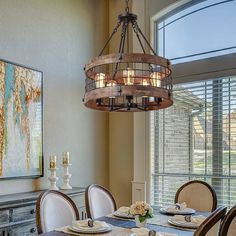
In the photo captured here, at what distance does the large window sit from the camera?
4.30m

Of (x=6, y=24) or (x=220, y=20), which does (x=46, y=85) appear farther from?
(x=220, y=20)

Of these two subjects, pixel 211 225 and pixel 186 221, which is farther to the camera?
pixel 186 221

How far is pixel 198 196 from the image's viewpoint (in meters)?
3.82

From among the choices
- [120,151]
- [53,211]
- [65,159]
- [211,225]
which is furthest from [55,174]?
[211,225]

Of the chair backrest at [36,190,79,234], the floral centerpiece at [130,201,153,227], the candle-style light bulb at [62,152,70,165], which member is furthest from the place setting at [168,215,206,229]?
the candle-style light bulb at [62,152,70,165]

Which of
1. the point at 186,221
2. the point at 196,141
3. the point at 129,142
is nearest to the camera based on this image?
the point at 186,221

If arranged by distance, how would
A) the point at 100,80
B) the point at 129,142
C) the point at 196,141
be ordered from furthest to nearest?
the point at 129,142, the point at 196,141, the point at 100,80

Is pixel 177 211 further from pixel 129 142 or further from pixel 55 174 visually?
pixel 129 142

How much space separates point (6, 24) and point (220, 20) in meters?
2.61

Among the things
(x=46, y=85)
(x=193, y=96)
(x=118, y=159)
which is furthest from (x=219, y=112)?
(x=46, y=85)

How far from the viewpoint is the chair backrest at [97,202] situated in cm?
343

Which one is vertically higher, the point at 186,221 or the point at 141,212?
the point at 141,212

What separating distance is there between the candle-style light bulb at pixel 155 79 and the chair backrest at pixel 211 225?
3.42ft

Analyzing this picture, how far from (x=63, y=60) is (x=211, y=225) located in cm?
323
